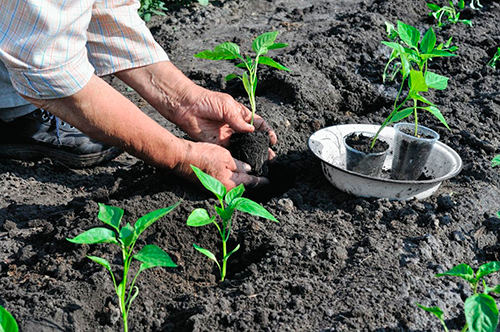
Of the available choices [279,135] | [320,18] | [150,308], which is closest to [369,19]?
[320,18]

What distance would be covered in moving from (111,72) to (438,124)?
1.78m

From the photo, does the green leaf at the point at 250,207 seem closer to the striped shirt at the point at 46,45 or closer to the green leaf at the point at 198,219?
the green leaf at the point at 198,219

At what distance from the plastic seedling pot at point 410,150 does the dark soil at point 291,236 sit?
0.54ft

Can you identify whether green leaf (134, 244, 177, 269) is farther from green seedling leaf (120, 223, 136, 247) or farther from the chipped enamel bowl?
the chipped enamel bowl

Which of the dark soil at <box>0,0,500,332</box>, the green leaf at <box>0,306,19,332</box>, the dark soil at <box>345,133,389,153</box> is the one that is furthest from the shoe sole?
the green leaf at <box>0,306,19,332</box>

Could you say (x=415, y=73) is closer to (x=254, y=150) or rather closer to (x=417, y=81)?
(x=417, y=81)

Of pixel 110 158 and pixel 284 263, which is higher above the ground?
pixel 284 263

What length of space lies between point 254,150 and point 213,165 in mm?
277

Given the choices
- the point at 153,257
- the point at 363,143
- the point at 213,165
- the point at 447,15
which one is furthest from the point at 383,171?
the point at 447,15

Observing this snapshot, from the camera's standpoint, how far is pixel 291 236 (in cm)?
212

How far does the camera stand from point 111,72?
8.59ft

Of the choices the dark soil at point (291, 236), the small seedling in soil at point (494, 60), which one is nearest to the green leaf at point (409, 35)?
the dark soil at point (291, 236)

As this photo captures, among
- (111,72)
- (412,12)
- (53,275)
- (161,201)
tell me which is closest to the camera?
(53,275)

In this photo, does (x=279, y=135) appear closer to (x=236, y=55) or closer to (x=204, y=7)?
(x=236, y=55)
